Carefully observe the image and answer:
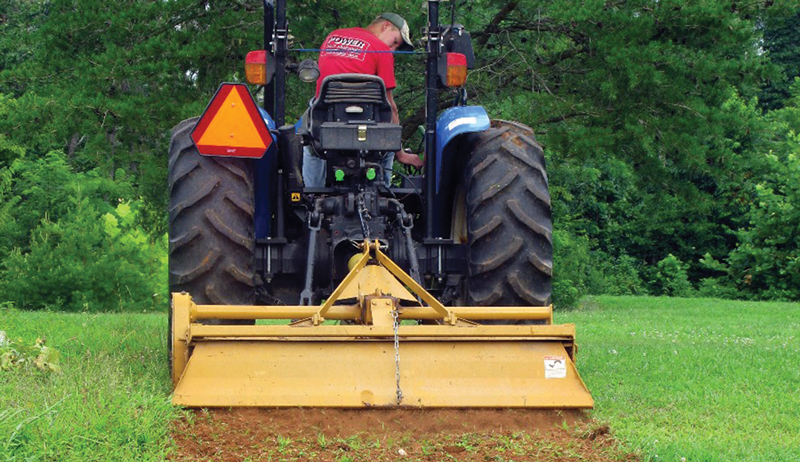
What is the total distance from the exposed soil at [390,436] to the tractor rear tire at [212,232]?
1.12m

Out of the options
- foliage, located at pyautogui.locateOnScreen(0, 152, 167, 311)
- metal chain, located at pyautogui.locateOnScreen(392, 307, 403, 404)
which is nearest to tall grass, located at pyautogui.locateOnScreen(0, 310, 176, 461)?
metal chain, located at pyautogui.locateOnScreen(392, 307, 403, 404)

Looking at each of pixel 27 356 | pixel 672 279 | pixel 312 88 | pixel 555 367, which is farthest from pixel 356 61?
pixel 672 279

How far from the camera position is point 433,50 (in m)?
6.26

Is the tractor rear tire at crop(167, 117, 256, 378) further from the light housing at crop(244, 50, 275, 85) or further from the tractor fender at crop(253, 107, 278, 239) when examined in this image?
the light housing at crop(244, 50, 275, 85)

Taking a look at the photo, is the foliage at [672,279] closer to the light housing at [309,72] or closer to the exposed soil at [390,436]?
the light housing at [309,72]

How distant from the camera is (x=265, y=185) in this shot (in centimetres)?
612

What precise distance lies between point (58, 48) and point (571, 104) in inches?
244

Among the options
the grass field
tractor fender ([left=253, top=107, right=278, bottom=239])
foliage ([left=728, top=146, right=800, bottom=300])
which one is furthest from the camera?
foliage ([left=728, top=146, right=800, bottom=300])

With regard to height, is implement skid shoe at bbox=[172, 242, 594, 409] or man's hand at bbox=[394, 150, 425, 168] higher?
man's hand at bbox=[394, 150, 425, 168]

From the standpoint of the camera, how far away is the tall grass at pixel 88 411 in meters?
3.87

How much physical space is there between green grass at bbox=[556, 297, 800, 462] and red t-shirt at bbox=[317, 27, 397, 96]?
2.17 m

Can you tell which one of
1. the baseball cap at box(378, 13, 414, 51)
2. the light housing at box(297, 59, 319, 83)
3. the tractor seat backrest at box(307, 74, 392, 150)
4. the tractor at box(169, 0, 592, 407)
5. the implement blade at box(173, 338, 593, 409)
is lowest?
the implement blade at box(173, 338, 593, 409)

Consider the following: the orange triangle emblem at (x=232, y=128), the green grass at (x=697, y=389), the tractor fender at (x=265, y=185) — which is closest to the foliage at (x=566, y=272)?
the green grass at (x=697, y=389)

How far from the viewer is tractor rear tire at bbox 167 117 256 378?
5.49 meters
